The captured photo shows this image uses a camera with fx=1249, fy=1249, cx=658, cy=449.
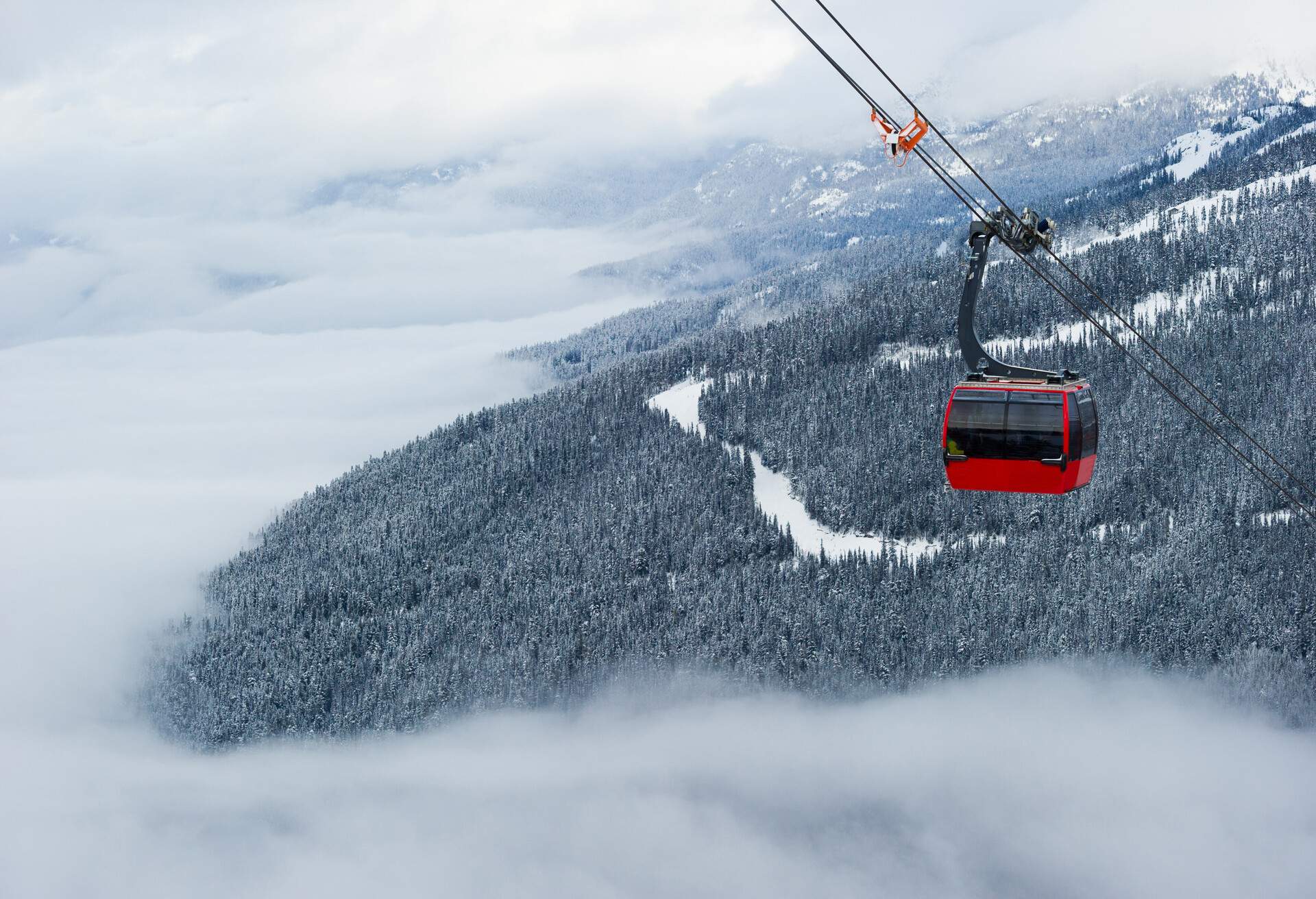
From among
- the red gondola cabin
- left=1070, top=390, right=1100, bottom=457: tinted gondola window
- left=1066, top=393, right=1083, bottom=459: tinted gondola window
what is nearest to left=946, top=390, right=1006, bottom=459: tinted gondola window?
the red gondola cabin

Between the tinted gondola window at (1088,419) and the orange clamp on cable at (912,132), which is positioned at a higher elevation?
the orange clamp on cable at (912,132)

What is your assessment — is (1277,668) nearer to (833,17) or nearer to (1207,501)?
(1207,501)

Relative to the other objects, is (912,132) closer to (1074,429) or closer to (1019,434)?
(1019,434)

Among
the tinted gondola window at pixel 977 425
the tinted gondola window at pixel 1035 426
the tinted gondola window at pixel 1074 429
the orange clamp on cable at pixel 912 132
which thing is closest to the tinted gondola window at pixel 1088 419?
the tinted gondola window at pixel 1074 429

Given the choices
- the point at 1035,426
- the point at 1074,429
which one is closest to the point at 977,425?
the point at 1035,426

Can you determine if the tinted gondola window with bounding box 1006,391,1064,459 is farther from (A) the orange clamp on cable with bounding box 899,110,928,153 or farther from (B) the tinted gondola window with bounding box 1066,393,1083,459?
(A) the orange clamp on cable with bounding box 899,110,928,153

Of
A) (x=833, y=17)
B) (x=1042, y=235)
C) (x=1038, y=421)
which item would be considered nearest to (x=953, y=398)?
(x=1038, y=421)

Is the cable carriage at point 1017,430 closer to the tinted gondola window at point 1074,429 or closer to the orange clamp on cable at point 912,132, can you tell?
the tinted gondola window at point 1074,429
